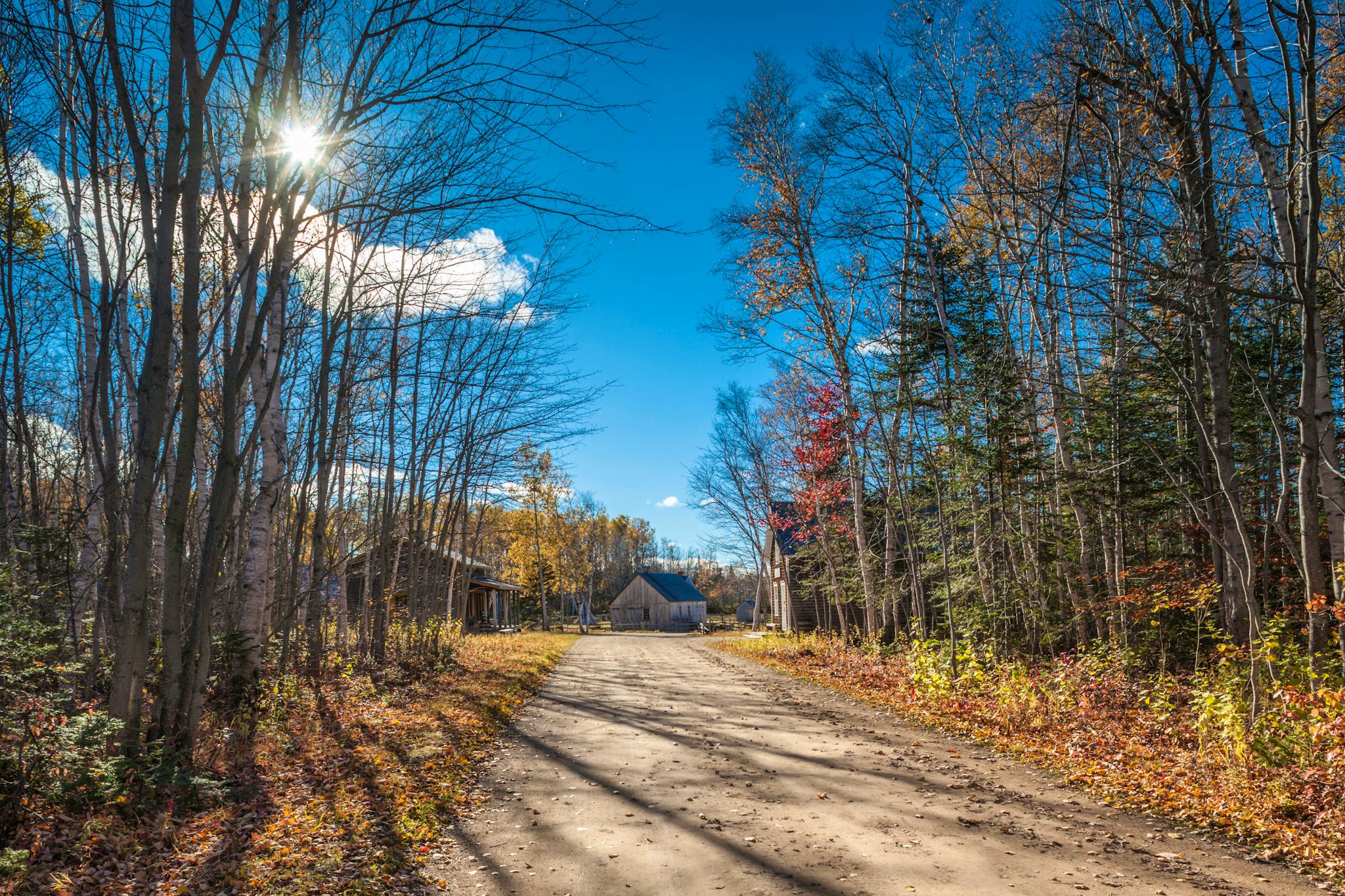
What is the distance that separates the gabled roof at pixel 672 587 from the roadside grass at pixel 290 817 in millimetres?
48671

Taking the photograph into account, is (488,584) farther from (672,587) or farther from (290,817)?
(290,817)

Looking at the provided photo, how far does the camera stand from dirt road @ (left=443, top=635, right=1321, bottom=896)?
4156 mm

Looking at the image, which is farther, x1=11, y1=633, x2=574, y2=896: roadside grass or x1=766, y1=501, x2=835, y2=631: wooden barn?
x1=766, y1=501, x2=835, y2=631: wooden barn

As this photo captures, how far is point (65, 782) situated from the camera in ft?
14.6

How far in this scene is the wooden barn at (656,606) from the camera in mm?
56719

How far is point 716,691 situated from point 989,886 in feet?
30.3

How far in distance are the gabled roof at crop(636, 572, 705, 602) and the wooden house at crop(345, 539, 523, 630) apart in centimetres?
1067

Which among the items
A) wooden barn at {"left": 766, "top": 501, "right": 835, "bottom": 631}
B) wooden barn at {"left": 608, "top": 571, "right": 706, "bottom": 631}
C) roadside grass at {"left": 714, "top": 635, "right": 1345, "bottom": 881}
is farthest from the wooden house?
wooden barn at {"left": 766, "top": 501, "right": 835, "bottom": 631}

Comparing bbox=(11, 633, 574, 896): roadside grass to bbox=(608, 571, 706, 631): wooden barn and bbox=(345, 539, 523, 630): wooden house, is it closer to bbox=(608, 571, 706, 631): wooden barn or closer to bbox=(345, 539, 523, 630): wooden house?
bbox=(345, 539, 523, 630): wooden house

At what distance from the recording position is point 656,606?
57.2 metres

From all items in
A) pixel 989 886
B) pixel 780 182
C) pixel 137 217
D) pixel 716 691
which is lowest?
pixel 716 691

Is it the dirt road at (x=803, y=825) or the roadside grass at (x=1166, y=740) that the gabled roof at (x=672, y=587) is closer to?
the roadside grass at (x=1166, y=740)

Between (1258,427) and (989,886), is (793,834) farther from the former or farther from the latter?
(1258,427)

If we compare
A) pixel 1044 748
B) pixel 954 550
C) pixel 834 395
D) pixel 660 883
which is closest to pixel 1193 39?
pixel 1044 748
